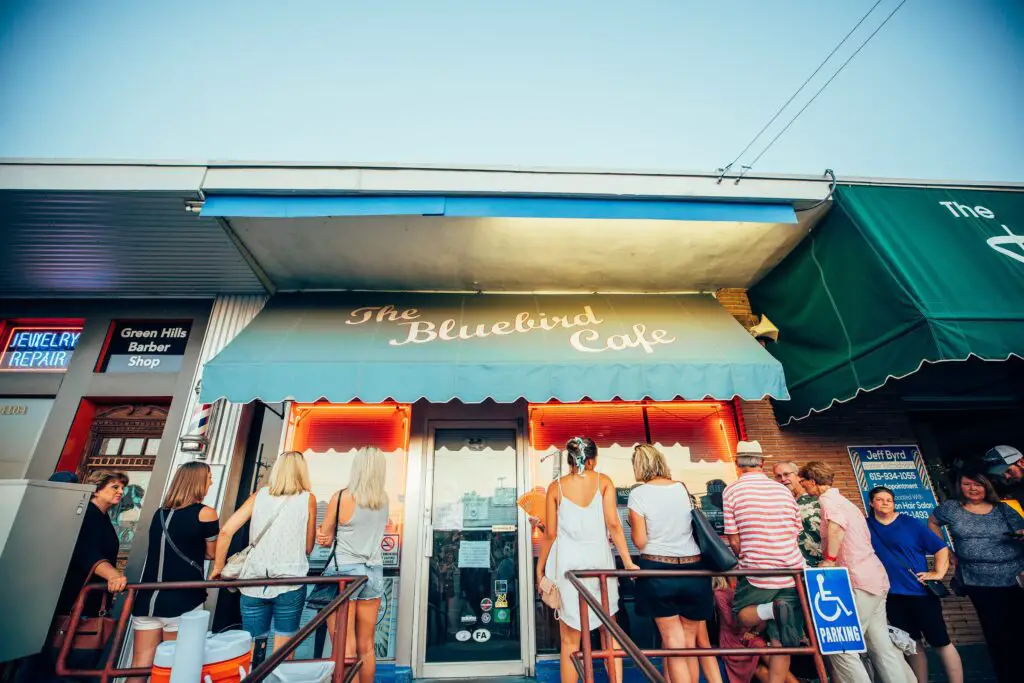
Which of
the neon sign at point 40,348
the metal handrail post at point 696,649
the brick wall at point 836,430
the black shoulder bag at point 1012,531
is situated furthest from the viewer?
the brick wall at point 836,430

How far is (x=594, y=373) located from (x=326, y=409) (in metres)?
3.29

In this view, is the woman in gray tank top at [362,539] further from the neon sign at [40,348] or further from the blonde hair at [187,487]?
the neon sign at [40,348]

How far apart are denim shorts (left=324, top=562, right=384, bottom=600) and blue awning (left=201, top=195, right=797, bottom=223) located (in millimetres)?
2978

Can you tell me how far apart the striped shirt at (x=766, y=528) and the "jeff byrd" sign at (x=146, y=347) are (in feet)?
20.0

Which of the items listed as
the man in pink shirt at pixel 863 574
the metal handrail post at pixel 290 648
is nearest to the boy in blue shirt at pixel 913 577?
the man in pink shirt at pixel 863 574

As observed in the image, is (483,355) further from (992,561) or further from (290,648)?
(992,561)

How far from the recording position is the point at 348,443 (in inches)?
205

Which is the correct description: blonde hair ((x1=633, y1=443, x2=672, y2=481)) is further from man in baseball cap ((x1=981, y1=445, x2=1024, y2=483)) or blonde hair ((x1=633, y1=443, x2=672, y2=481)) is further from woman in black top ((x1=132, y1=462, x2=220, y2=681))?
man in baseball cap ((x1=981, y1=445, x2=1024, y2=483))

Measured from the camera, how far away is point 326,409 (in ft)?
17.5

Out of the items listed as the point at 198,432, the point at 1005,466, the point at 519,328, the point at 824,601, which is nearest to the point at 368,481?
the point at 519,328

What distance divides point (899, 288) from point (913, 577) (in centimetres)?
254

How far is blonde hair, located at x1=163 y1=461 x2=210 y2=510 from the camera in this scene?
11.0 ft

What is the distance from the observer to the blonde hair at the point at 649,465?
142 inches

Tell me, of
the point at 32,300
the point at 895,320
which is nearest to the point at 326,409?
the point at 32,300
